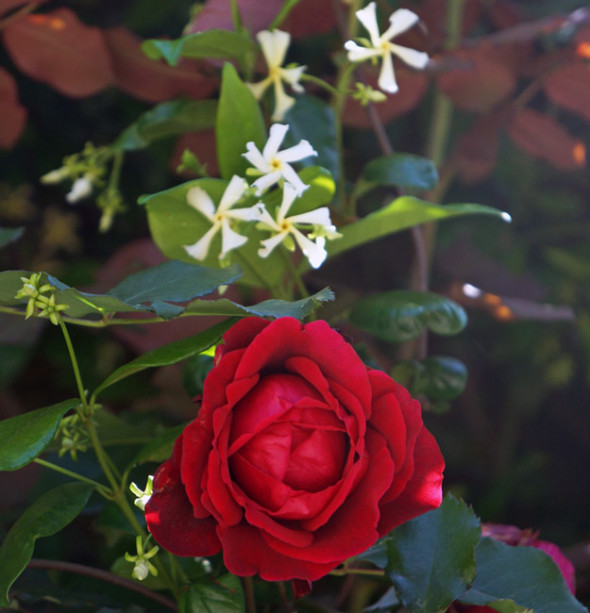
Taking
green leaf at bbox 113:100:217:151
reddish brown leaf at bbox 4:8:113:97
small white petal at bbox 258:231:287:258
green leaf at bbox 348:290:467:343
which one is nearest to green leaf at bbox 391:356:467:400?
green leaf at bbox 348:290:467:343

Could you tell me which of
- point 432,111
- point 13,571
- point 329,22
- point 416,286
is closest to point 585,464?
point 416,286

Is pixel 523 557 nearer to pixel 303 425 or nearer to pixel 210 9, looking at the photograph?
pixel 303 425

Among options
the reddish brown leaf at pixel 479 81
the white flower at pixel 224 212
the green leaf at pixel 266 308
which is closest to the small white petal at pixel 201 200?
the white flower at pixel 224 212

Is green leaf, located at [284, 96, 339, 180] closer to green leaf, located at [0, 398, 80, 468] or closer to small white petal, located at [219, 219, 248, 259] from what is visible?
small white petal, located at [219, 219, 248, 259]

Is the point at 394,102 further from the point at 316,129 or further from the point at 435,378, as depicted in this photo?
the point at 435,378

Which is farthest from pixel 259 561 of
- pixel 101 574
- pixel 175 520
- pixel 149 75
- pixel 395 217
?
pixel 149 75

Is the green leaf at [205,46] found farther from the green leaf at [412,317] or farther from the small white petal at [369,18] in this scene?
the green leaf at [412,317]

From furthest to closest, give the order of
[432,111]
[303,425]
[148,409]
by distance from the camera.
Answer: [432,111] < [148,409] < [303,425]
